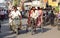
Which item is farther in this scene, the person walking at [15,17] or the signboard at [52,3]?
the signboard at [52,3]

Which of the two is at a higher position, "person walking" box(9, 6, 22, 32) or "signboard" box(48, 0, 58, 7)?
"person walking" box(9, 6, 22, 32)

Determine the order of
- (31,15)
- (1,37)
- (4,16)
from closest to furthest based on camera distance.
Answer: (1,37)
(31,15)
(4,16)

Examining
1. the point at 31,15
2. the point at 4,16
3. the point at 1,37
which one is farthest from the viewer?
the point at 4,16

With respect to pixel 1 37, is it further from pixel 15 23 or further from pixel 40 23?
pixel 40 23

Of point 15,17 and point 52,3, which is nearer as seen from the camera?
point 15,17

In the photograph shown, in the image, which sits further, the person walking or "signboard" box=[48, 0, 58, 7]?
"signboard" box=[48, 0, 58, 7]

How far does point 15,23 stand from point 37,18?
1785mm

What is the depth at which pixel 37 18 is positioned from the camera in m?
18.5

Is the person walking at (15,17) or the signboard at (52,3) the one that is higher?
the person walking at (15,17)

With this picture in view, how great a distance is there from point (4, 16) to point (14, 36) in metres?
16.8

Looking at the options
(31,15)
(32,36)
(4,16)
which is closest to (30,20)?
(31,15)

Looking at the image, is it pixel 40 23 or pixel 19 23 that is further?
pixel 40 23

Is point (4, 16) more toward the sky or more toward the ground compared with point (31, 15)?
more toward the ground

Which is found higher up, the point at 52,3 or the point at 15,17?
the point at 15,17
